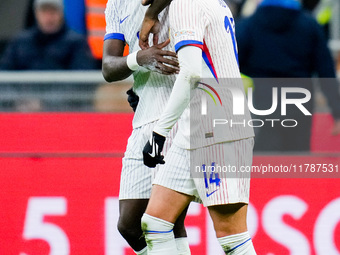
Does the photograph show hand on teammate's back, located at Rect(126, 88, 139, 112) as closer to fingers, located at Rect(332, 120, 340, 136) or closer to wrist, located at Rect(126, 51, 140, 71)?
wrist, located at Rect(126, 51, 140, 71)

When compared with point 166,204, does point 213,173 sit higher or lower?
higher

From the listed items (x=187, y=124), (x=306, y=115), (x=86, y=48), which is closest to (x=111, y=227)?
(x=187, y=124)

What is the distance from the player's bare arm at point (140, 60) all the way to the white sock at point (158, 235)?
73cm

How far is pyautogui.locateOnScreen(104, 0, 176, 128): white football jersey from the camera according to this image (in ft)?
13.9

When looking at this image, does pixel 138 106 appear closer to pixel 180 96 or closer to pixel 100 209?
pixel 180 96

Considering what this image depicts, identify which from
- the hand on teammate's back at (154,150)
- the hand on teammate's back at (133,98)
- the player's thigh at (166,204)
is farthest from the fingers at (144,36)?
the player's thigh at (166,204)

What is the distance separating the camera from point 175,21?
12.0 feet

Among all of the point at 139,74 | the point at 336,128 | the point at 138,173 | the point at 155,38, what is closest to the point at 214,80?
the point at 155,38

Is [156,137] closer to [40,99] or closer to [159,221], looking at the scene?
[159,221]

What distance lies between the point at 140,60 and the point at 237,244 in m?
1.03

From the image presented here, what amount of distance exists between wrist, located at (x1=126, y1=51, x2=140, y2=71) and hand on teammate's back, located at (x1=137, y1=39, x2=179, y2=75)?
9 cm

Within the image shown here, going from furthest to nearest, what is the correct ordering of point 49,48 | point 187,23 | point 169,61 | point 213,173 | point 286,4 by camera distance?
point 49,48 < point 286,4 < point 169,61 < point 213,173 < point 187,23

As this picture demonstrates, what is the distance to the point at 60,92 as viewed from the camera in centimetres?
720

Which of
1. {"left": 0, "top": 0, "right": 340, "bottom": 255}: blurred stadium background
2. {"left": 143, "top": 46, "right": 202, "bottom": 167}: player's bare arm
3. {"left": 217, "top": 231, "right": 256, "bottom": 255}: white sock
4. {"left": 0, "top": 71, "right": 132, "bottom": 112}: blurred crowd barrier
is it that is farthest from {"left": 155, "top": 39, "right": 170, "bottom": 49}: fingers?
{"left": 0, "top": 71, "right": 132, "bottom": 112}: blurred crowd barrier
